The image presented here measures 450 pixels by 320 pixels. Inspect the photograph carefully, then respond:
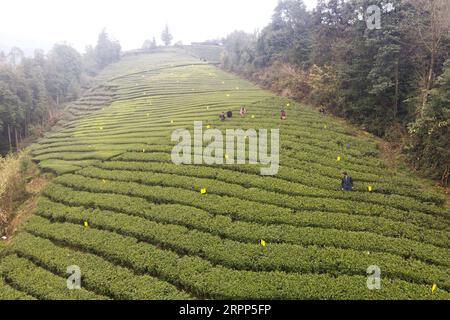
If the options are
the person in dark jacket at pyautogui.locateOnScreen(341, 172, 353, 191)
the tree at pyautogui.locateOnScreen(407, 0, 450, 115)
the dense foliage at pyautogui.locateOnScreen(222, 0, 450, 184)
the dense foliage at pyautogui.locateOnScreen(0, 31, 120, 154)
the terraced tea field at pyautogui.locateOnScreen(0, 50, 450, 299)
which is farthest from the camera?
the dense foliage at pyautogui.locateOnScreen(0, 31, 120, 154)

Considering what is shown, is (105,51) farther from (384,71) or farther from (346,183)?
(346,183)

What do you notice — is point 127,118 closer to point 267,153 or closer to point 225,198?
point 267,153

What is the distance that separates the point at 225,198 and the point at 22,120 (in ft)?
119

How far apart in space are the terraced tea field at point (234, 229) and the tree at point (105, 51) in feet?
259

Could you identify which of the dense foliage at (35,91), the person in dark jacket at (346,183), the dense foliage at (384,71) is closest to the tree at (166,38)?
the dense foliage at (35,91)

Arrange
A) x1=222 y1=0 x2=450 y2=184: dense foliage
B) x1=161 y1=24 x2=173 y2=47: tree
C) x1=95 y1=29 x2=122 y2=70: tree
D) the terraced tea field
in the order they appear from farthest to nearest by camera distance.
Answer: x1=161 y1=24 x2=173 y2=47: tree, x1=95 y1=29 x2=122 y2=70: tree, x1=222 y1=0 x2=450 y2=184: dense foliage, the terraced tea field

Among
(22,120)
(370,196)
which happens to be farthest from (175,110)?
(370,196)

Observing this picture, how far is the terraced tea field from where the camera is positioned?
1302cm

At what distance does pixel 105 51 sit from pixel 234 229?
98.9 m

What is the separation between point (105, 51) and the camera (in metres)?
99.6

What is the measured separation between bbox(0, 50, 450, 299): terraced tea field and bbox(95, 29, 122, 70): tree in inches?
3107

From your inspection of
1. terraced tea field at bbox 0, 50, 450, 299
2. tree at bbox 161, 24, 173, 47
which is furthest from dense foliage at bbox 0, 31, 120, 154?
tree at bbox 161, 24, 173, 47

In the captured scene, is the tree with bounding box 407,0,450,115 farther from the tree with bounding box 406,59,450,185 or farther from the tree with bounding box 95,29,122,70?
the tree with bounding box 95,29,122,70

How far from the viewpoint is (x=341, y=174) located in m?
20.3
